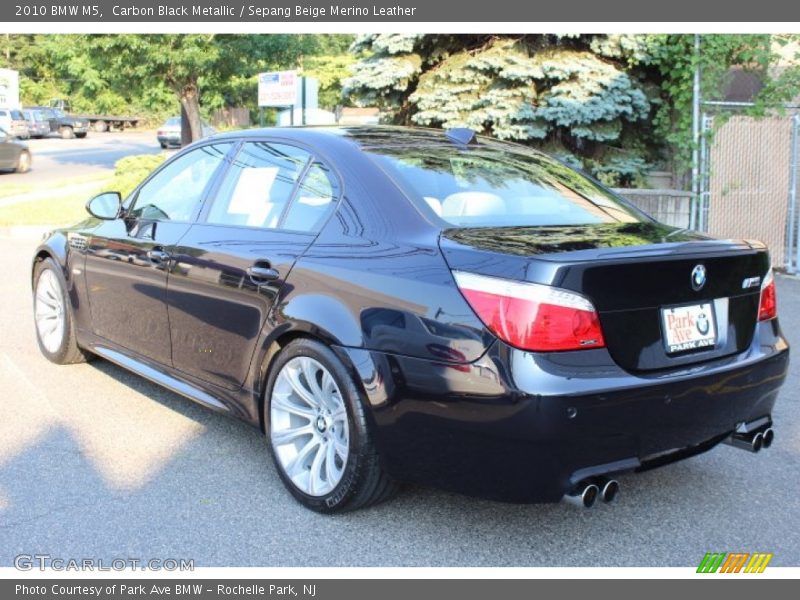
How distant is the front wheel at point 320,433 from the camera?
132 inches

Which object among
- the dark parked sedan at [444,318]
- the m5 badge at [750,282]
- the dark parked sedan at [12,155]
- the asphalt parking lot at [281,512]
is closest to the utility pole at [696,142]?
the asphalt parking lot at [281,512]

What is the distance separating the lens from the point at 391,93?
44.1 ft

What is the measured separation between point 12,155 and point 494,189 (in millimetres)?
26665

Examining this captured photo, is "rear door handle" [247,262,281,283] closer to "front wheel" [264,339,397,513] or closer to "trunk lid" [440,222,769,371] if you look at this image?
"front wheel" [264,339,397,513]

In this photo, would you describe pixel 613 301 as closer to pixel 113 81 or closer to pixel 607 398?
pixel 607 398

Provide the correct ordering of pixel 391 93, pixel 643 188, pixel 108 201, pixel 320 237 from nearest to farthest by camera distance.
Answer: pixel 320 237 < pixel 108 201 < pixel 643 188 < pixel 391 93

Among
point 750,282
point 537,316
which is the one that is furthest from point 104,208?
point 750,282

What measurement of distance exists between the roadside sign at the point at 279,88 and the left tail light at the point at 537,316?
13030 mm

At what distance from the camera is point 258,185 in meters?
4.21

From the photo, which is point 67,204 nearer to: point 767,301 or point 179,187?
point 179,187

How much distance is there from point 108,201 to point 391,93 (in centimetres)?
877

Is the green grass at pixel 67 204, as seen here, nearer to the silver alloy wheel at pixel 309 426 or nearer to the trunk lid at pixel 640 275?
the silver alloy wheel at pixel 309 426

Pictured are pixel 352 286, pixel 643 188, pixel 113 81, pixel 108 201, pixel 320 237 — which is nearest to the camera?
pixel 352 286
